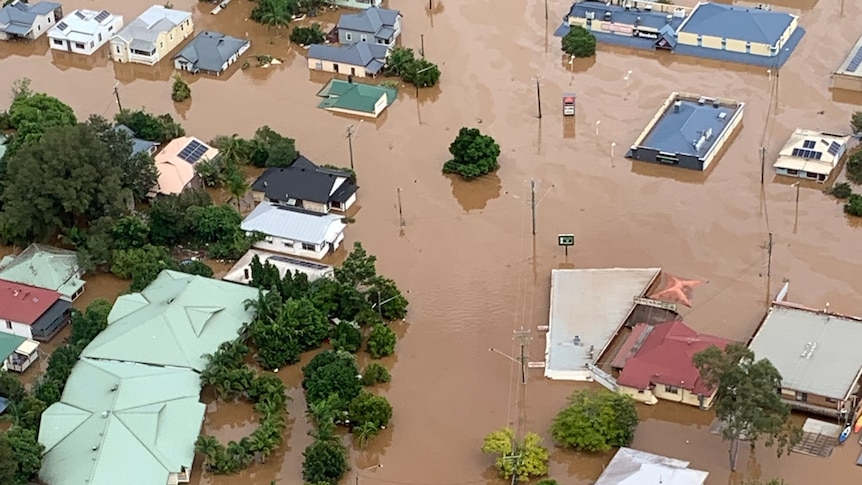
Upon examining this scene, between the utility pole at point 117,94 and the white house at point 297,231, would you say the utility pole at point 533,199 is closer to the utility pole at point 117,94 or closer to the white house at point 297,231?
the white house at point 297,231

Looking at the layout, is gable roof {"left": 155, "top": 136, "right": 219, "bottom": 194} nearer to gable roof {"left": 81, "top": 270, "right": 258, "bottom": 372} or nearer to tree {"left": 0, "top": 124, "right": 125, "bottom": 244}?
tree {"left": 0, "top": 124, "right": 125, "bottom": 244}

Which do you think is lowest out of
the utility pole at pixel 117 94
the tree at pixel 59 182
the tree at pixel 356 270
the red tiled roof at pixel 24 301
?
the utility pole at pixel 117 94

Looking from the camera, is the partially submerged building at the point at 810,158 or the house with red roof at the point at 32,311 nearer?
the house with red roof at the point at 32,311

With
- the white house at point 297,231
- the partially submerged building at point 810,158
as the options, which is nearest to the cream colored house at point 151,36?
the white house at point 297,231

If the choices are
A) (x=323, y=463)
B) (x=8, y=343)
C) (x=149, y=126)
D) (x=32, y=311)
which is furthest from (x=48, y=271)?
(x=323, y=463)

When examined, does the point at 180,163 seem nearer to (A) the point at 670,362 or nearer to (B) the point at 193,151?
(B) the point at 193,151

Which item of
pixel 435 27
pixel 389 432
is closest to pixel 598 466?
pixel 389 432

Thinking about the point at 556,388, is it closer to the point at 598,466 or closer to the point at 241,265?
the point at 598,466
